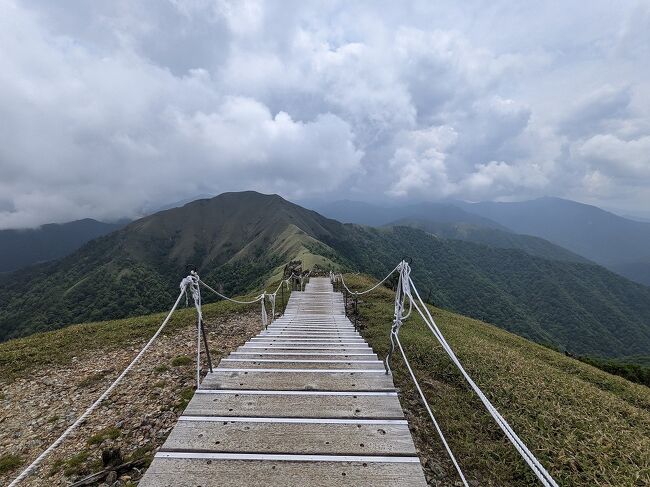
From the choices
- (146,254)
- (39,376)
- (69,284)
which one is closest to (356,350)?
(39,376)

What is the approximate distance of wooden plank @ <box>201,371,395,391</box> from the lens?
4516 millimetres

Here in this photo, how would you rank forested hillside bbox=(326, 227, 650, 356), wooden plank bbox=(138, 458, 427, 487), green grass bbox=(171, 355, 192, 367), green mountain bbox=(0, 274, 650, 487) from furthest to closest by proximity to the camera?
1. forested hillside bbox=(326, 227, 650, 356)
2. green grass bbox=(171, 355, 192, 367)
3. green mountain bbox=(0, 274, 650, 487)
4. wooden plank bbox=(138, 458, 427, 487)

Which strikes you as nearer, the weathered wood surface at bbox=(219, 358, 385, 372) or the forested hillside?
the weathered wood surface at bbox=(219, 358, 385, 372)

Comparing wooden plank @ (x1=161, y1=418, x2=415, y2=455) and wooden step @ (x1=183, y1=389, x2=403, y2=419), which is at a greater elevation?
wooden step @ (x1=183, y1=389, x2=403, y2=419)

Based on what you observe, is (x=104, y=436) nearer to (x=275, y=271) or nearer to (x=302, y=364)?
(x=302, y=364)

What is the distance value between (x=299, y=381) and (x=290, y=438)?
1.24 m

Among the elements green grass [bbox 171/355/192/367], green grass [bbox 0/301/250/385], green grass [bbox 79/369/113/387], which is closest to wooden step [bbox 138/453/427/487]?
green grass [bbox 171/355/192/367]

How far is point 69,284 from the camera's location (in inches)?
5399

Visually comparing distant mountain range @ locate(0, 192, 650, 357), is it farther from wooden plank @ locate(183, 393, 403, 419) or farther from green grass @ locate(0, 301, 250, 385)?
wooden plank @ locate(183, 393, 403, 419)

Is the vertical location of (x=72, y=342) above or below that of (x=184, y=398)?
below

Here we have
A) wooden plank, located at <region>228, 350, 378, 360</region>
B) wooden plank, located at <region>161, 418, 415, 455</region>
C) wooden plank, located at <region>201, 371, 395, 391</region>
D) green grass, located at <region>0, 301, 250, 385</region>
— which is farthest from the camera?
green grass, located at <region>0, 301, 250, 385</region>

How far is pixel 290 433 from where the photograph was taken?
353 cm

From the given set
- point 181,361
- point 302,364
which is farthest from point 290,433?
point 181,361

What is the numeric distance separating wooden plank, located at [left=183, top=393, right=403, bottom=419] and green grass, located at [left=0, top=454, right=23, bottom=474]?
3825 mm
